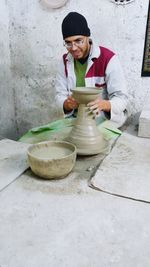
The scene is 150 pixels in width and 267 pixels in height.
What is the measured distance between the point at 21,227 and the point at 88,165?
59 cm

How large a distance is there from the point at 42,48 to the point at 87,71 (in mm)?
926

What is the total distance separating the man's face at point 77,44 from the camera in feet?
6.36

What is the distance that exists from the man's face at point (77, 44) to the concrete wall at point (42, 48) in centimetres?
70

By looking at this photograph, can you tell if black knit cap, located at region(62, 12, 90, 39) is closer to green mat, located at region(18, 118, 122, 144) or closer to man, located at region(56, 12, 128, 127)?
man, located at region(56, 12, 128, 127)

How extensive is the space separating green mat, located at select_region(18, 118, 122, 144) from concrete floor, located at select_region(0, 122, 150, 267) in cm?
58

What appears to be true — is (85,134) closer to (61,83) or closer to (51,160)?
(51,160)

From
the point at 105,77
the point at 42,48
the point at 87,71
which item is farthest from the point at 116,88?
the point at 42,48

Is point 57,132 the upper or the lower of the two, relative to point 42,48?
lower

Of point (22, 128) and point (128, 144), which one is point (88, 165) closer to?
point (128, 144)

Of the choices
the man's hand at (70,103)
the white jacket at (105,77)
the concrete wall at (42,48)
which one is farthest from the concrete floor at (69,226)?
the concrete wall at (42,48)

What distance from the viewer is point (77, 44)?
1.97m

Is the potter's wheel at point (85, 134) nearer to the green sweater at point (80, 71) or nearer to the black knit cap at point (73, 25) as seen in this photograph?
the black knit cap at point (73, 25)

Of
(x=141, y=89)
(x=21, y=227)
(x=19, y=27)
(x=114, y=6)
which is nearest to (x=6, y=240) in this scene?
(x=21, y=227)

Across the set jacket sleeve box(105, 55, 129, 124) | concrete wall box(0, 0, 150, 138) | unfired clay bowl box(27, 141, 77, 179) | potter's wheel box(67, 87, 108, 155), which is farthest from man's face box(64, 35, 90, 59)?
unfired clay bowl box(27, 141, 77, 179)
